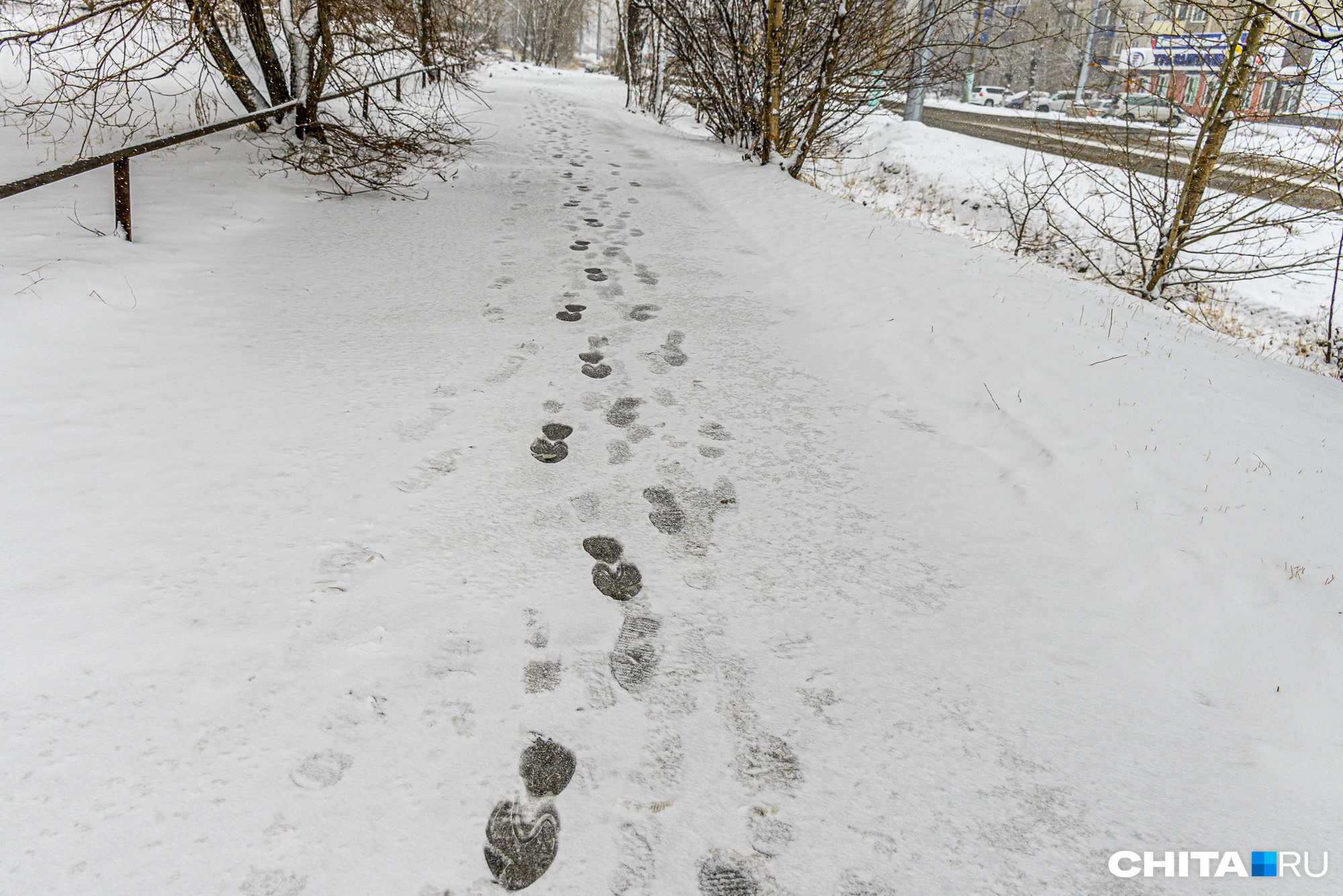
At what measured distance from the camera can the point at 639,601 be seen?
6.07ft

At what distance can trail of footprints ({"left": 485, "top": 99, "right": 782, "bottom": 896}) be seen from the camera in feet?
4.15

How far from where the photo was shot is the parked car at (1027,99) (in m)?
25.2

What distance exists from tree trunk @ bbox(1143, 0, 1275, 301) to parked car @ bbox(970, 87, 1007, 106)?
27791 mm

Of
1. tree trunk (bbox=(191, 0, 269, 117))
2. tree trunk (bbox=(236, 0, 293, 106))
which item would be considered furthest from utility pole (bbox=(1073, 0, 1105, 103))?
tree trunk (bbox=(236, 0, 293, 106))

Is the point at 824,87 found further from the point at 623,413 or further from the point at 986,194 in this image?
the point at 623,413

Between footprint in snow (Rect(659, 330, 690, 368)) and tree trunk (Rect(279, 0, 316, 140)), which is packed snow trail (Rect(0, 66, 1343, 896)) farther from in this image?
tree trunk (Rect(279, 0, 316, 140))

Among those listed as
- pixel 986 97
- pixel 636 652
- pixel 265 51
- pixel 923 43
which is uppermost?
pixel 986 97

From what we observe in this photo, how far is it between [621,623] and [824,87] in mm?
6963

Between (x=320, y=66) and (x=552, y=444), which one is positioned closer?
(x=552, y=444)

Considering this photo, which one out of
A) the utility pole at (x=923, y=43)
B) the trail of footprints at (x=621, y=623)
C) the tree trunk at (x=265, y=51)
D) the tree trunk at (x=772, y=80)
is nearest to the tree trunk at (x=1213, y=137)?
the utility pole at (x=923, y=43)

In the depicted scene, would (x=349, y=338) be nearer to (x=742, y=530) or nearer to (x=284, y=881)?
(x=742, y=530)

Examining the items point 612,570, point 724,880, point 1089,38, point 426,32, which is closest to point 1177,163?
point 426,32

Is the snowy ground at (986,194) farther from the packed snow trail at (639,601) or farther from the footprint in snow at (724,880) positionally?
the footprint in snow at (724,880)

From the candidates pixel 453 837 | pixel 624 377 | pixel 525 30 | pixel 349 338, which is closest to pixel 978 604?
pixel 453 837
